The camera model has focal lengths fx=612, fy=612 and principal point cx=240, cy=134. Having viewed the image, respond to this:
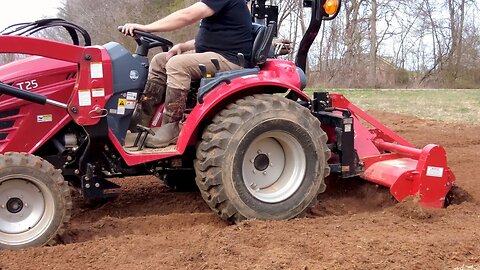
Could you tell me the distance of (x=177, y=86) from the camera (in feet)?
14.5

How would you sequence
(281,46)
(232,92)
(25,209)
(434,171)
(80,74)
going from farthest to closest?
1. (281,46)
2. (434,171)
3. (232,92)
4. (80,74)
5. (25,209)

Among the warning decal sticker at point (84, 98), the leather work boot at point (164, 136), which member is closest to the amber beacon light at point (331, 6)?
the leather work boot at point (164, 136)

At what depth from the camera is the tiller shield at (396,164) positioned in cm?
480

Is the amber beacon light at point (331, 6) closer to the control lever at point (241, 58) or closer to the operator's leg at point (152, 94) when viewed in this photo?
the control lever at point (241, 58)

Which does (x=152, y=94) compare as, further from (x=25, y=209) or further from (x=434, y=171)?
(x=434, y=171)

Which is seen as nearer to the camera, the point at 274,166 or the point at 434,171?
the point at 274,166

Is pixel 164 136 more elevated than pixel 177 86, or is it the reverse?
pixel 177 86

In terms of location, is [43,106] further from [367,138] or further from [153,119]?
[367,138]

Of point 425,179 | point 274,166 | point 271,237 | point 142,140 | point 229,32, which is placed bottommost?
point 271,237

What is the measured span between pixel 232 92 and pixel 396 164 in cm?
162

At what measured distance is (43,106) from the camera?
414 cm

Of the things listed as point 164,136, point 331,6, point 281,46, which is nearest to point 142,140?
point 164,136

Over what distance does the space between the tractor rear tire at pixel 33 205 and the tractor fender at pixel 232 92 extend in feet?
2.98

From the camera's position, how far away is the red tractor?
12.6ft
